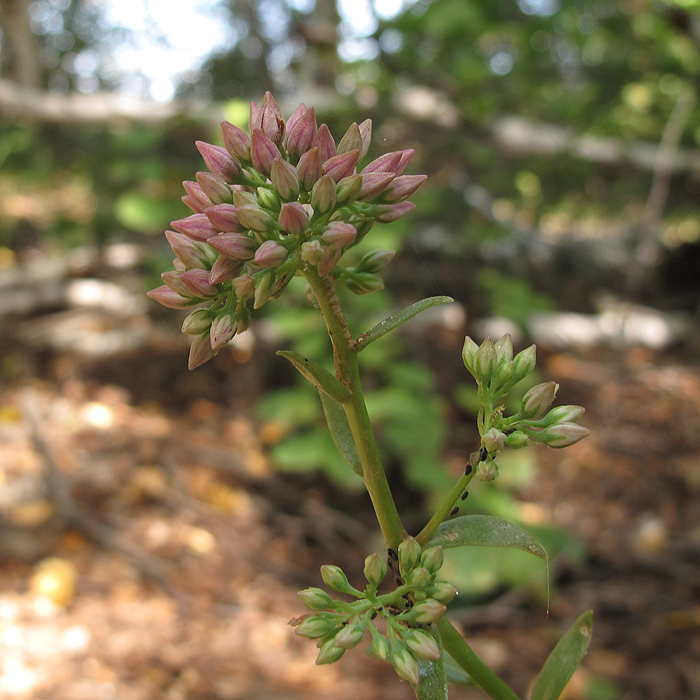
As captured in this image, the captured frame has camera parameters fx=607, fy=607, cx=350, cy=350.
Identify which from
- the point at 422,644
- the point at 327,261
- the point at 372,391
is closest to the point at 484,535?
the point at 422,644

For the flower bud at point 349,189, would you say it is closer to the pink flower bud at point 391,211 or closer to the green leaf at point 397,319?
the pink flower bud at point 391,211

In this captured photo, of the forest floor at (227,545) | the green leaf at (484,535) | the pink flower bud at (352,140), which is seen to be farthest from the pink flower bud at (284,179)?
the forest floor at (227,545)

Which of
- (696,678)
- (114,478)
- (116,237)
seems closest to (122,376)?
(114,478)

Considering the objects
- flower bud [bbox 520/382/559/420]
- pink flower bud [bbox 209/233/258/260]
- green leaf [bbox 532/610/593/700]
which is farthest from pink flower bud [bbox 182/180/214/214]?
green leaf [bbox 532/610/593/700]

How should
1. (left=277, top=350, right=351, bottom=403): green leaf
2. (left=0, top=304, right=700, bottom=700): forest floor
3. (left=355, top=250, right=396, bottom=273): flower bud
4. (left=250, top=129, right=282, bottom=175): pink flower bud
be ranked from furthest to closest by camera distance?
1. (left=0, top=304, right=700, bottom=700): forest floor
2. (left=355, top=250, right=396, bottom=273): flower bud
3. (left=250, top=129, right=282, bottom=175): pink flower bud
4. (left=277, top=350, right=351, bottom=403): green leaf

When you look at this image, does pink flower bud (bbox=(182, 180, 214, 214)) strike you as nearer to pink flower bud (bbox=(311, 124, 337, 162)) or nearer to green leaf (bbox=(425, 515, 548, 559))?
pink flower bud (bbox=(311, 124, 337, 162))

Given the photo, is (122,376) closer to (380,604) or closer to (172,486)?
(172,486)

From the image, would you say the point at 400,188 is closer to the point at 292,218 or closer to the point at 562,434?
the point at 292,218
